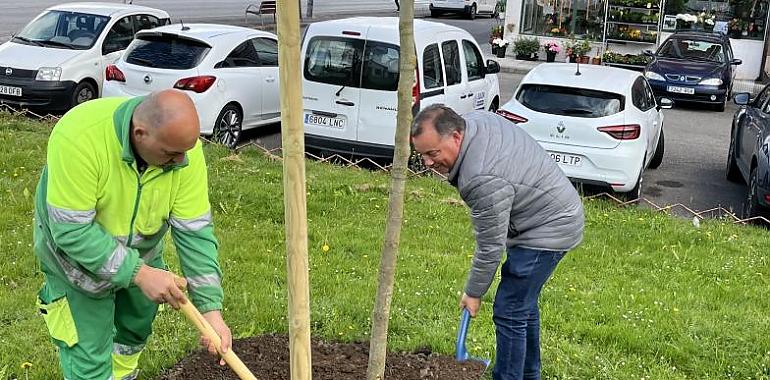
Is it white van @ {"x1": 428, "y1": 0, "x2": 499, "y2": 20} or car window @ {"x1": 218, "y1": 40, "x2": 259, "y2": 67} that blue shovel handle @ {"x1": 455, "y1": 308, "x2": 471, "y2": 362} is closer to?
car window @ {"x1": 218, "y1": 40, "x2": 259, "y2": 67}

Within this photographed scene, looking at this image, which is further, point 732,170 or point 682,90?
point 682,90

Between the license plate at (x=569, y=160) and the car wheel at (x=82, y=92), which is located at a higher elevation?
the car wheel at (x=82, y=92)

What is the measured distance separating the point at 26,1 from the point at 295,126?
2995cm

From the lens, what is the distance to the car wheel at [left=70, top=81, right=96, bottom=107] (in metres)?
11.6

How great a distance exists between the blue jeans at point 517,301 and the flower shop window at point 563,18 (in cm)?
1955

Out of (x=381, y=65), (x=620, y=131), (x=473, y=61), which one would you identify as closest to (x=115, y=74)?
(x=381, y=65)

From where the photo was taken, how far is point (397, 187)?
3410 mm

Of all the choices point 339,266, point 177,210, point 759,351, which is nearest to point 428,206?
point 339,266

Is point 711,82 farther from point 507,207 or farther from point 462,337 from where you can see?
point 507,207

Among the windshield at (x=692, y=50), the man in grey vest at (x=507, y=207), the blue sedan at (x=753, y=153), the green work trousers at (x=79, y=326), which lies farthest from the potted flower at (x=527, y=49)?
the green work trousers at (x=79, y=326)

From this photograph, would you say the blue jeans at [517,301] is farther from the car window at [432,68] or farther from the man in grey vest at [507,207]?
the car window at [432,68]

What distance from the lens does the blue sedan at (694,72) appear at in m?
16.3

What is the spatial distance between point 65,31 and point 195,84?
3169 mm

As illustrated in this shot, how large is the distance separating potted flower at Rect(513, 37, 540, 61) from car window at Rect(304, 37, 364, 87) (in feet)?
44.5
